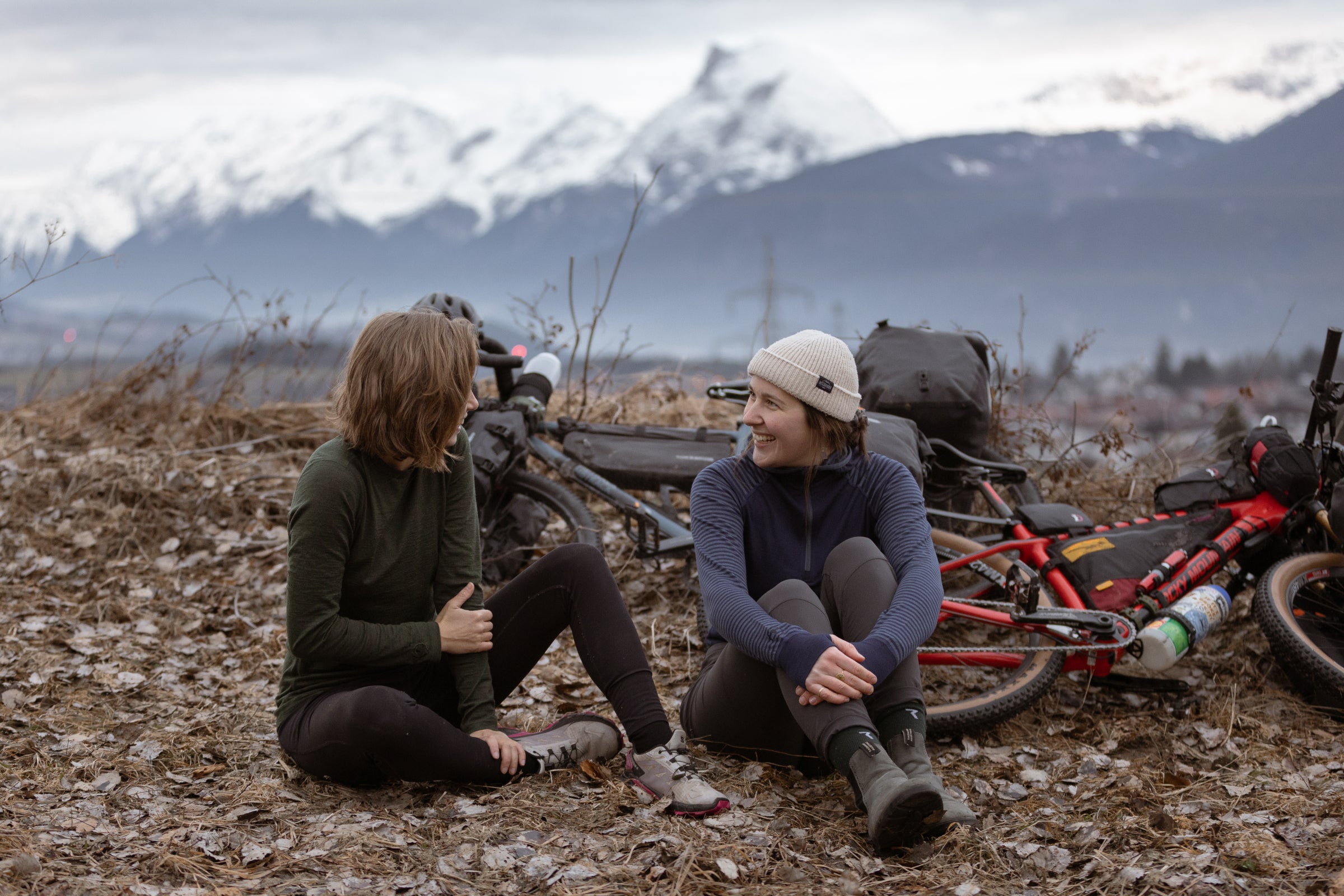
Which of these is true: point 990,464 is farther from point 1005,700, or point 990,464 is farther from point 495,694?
point 495,694

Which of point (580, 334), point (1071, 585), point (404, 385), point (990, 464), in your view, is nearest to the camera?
point (404, 385)

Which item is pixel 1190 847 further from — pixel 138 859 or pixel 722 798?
pixel 138 859

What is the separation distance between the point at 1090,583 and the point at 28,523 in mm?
5900

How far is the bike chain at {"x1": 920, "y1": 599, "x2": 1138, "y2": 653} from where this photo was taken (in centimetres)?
382

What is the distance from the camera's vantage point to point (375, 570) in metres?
2.93

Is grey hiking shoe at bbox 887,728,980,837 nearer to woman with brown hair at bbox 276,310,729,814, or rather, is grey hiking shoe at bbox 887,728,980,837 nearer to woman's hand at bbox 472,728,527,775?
woman with brown hair at bbox 276,310,729,814

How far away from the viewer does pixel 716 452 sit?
581cm

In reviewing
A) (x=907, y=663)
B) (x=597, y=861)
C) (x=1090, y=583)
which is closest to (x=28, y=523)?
(x=597, y=861)

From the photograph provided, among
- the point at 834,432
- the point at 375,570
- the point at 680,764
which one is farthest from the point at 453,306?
the point at 680,764

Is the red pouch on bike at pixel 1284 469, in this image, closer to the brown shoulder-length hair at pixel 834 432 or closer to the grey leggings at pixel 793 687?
the brown shoulder-length hair at pixel 834 432

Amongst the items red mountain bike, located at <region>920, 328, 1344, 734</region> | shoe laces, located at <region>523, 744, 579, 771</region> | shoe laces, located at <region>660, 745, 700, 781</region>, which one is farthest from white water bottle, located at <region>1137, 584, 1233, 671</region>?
shoe laces, located at <region>523, 744, 579, 771</region>

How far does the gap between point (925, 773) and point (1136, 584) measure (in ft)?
6.26

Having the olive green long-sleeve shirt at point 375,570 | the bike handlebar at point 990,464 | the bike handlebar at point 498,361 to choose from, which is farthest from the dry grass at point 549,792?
the bike handlebar at point 498,361

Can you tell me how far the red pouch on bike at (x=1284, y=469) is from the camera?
14.1 ft
